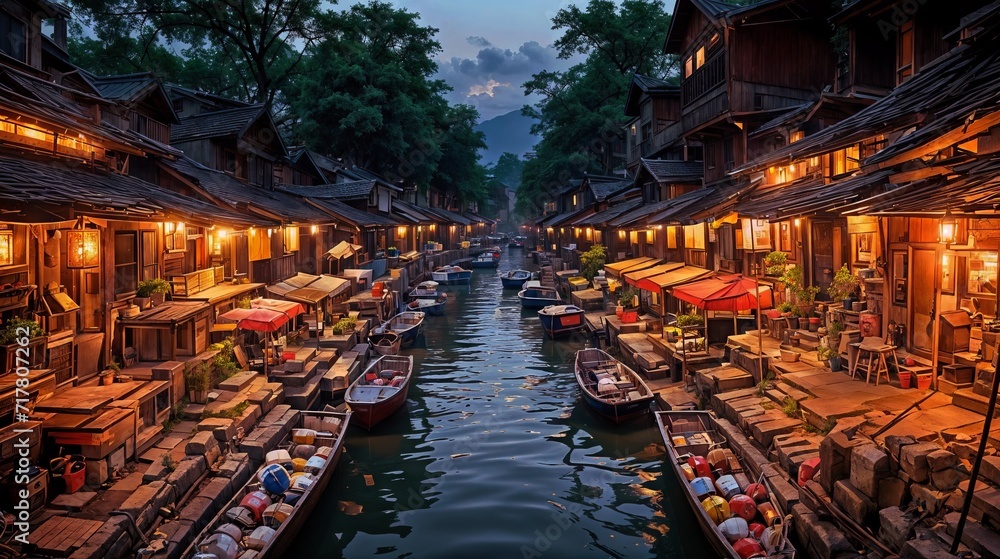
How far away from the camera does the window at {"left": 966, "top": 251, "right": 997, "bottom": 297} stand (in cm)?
1092

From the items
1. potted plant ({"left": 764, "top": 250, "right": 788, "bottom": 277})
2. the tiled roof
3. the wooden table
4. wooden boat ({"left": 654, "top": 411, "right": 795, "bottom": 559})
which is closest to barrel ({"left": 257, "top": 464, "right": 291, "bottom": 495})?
the wooden table

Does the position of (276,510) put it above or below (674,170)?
below

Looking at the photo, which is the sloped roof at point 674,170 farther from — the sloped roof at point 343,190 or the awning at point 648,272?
the sloped roof at point 343,190

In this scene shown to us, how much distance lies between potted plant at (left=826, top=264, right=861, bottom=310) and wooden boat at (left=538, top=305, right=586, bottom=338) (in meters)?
15.9

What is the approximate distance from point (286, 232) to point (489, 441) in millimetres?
15409

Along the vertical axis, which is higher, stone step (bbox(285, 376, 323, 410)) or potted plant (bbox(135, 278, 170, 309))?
potted plant (bbox(135, 278, 170, 309))

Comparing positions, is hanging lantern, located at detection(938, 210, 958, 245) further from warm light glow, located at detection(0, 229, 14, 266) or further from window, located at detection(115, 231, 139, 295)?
window, located at detection(115, 231, 139, 295)

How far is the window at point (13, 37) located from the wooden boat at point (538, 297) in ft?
95.8

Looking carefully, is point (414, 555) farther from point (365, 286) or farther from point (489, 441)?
point (365, 286)

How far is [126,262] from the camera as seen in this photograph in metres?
14.8

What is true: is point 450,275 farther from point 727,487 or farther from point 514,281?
point 727,487

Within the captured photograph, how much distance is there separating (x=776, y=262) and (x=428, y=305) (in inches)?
933

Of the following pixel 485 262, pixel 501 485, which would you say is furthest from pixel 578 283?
pixel 485 262

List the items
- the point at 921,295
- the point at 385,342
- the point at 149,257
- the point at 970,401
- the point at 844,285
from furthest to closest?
the point at 385,342 < the point at 149,257 < the point at 844,285 < the point at 921,295 < the point at 970,401
